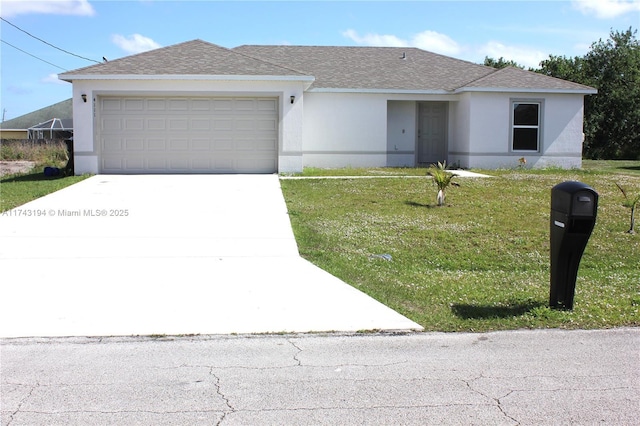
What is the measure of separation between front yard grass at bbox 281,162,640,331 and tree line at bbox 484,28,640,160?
21.6 metres

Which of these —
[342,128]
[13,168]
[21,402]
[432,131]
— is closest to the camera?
[21,402]

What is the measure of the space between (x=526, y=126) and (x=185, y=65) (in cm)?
1244

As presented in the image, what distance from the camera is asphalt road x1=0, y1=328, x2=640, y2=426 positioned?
14.9 feet

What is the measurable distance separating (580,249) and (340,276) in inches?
127

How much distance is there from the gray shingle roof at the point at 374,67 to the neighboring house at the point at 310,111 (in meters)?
0.08

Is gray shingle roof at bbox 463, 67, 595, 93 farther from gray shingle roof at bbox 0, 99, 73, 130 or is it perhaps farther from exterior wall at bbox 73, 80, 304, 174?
gray shingle roof at bbox 0, 99, 73, 130

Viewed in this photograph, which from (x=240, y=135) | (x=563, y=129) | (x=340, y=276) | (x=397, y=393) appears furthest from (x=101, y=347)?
(x=563, y=129)

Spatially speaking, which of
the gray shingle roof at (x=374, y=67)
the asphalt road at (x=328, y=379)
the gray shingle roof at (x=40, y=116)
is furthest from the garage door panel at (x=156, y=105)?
the gray shingle roof at (x=40, y=116)

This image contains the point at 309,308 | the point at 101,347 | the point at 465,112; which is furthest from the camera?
the point at 465,112

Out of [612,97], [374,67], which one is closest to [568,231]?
[374,67]

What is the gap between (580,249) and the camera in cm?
695

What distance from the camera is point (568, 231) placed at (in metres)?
6.78

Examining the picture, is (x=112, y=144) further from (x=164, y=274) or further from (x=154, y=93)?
(x=164, y=274)

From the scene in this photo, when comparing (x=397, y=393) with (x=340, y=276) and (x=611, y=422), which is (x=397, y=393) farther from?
(x=340, y=276)
